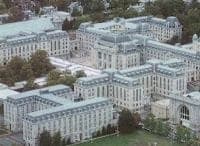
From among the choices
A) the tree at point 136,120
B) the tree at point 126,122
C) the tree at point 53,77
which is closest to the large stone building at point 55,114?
the tree at point 126,122

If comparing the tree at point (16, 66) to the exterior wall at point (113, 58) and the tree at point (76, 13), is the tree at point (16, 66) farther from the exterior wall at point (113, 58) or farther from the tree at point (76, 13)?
the tree at point (76, 13)

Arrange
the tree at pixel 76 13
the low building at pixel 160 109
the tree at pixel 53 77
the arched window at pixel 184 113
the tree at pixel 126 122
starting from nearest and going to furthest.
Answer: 1. the tree at pixel 126 122
2. the arched window at pixel 184 113
3. the low building at pixel 160 109
4. the tree at pixel 53 77
5. the tree at pixel 76 13

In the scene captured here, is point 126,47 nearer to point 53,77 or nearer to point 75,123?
point 53,77

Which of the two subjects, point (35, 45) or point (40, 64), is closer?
point (40, 64)

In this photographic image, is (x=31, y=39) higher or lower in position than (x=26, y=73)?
higher

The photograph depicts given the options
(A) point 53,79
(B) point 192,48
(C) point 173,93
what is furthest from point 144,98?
(B) point 192,48

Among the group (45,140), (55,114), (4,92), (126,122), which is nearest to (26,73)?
(4,92)

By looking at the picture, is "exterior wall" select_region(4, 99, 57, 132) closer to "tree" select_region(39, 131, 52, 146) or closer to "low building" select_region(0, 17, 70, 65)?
"tree" select_region(39, 131, 52, 146)
